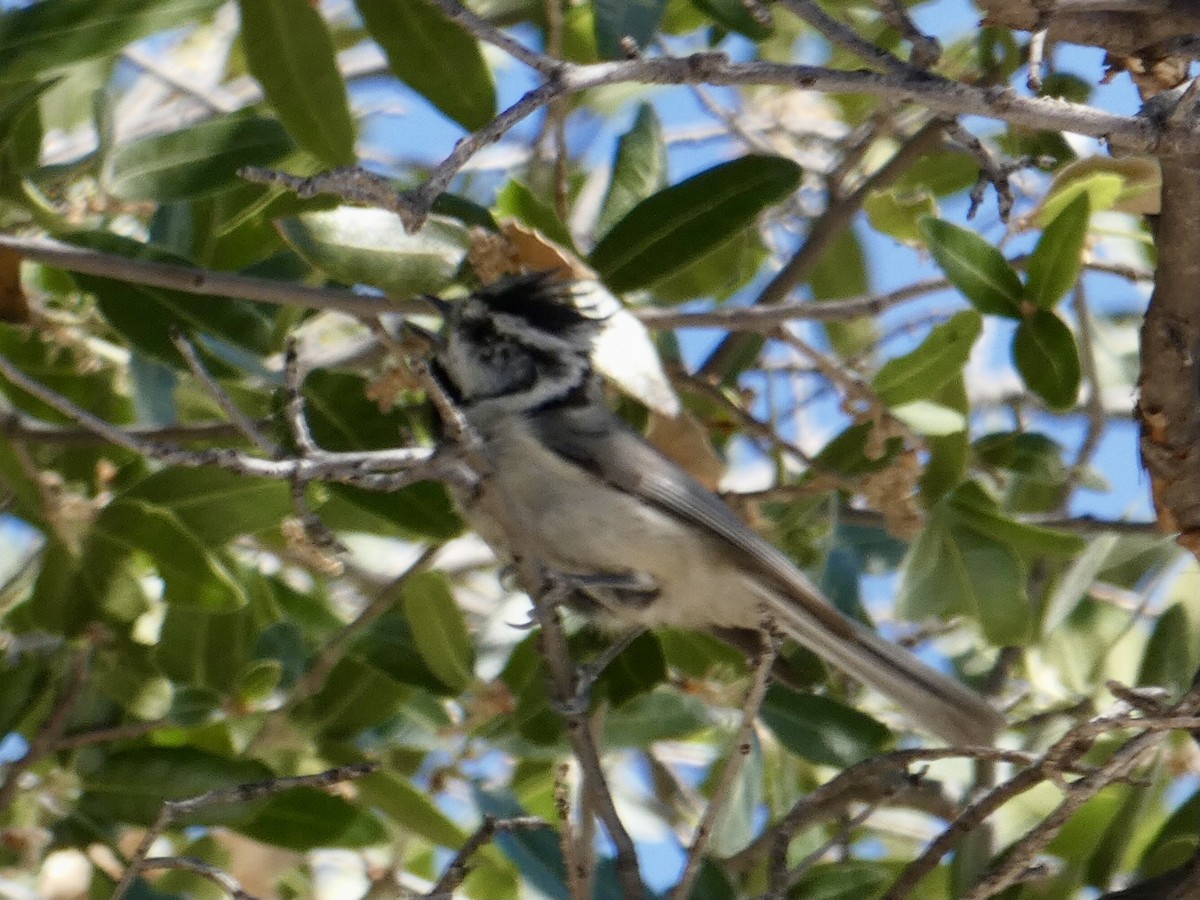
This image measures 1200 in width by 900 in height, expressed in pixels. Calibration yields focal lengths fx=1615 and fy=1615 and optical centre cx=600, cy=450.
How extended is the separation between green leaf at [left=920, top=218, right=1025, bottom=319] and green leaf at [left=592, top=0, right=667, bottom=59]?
2.23 feet

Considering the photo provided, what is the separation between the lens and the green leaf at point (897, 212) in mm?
3535

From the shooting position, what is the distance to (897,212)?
3576 millimetres


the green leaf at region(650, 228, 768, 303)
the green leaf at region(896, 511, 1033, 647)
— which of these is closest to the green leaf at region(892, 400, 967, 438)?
the green leaf at region(896, 511, 1033, 647)

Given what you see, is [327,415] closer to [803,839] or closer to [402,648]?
[402,648]

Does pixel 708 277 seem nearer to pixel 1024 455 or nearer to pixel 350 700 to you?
pixel 1024 455

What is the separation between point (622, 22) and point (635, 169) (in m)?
0.62

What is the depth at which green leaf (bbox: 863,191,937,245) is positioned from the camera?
3535mm

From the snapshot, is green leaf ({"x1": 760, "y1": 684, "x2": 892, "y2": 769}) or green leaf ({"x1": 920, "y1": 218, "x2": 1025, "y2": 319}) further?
green leaf ({"x1": 760, "y1": 684, "x2": 892, "y2": 769})

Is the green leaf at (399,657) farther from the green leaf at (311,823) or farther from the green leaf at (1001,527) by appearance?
the green leaf at (1001,527)

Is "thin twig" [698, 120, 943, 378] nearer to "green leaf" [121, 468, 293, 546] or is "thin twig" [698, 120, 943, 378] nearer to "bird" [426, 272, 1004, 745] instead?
"bird" [426, 272, 1004, 745]

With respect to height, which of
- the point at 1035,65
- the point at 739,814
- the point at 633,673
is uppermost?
the point at 1035,65

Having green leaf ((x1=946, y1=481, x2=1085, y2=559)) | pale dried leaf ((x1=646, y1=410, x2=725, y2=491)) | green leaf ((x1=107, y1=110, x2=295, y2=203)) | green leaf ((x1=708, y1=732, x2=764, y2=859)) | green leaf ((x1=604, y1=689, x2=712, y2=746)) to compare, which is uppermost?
green leaf ((x1=107, y1=110, x2=295, y2=203))

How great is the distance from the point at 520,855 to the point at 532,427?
0.98m

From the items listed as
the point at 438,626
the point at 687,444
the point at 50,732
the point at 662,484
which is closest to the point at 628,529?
the point at 662,484
